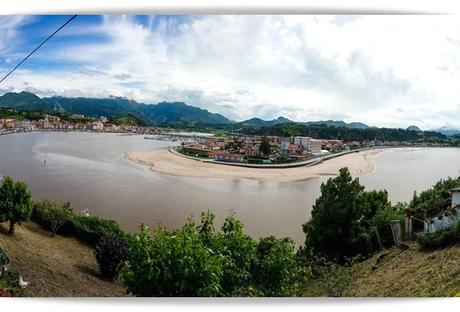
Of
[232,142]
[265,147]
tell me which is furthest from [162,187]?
[265,147]

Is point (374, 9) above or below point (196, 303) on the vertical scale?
above

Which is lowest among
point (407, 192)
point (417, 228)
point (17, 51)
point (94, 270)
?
point (94, 270)

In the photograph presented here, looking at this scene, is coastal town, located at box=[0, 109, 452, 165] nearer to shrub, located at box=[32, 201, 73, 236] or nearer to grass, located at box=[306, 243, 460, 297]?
shrub, located at box=[32, 201, 73, 236]

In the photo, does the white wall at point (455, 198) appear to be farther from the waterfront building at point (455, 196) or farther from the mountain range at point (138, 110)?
the mountain range at point (138, 110)

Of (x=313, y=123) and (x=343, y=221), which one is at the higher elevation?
(x=313, y=123)

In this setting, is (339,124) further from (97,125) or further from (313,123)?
(97,125)

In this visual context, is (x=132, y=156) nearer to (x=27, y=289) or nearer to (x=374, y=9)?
(x=27, y=289)

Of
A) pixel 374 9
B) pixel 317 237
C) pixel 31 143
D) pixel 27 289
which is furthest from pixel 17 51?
pixel 317 237
